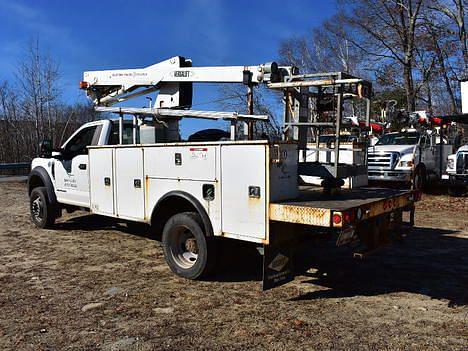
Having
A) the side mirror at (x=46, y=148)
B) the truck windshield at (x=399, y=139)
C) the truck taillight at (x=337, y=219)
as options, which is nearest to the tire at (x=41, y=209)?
the side mirror at (x=46, y=148)

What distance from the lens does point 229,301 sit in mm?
5082

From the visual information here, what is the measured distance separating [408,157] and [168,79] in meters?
9.60

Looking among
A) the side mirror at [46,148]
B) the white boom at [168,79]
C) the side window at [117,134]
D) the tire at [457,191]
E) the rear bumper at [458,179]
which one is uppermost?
the white boom at [168,79]

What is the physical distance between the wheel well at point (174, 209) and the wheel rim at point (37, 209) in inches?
158

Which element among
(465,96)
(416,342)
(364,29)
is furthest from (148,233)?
(364,29)

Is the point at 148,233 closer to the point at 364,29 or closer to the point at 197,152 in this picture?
the point at 197,152

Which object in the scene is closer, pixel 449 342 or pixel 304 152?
pixel 449 342

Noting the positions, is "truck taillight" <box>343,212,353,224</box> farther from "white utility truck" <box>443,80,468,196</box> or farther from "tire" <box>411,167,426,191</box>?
"white utility truck" <box>443,80,468,196</box>

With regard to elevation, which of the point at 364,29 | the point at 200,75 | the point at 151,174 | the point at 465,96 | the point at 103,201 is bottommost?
the point at 103,201

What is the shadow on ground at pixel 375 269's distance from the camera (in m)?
5.45

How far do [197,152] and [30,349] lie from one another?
262 cm

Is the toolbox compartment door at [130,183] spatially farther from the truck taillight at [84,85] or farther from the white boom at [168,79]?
the truck taillight at [84,85]

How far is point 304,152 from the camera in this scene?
19.8ft

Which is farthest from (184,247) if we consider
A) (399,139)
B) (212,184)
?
(399,139)
